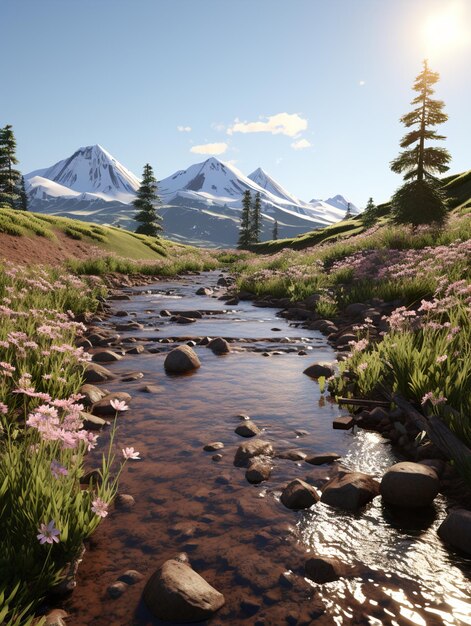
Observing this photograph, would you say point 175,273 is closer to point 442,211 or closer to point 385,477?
point 442,211

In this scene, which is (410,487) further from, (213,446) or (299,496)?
(213,446)

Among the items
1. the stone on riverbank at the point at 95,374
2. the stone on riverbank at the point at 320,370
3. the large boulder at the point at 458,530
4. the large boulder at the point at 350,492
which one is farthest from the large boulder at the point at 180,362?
the large boulder at the point at 458,530

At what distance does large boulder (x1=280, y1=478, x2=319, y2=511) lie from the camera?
3.88 m

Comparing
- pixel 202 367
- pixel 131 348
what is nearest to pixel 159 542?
pixel 202 367

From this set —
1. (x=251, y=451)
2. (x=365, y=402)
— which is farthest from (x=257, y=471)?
(x=365, y=402)

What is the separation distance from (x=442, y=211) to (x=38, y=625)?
944 inches

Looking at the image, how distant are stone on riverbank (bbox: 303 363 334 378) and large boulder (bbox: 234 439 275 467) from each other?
2.97 m

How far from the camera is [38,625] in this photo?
88.4 inches

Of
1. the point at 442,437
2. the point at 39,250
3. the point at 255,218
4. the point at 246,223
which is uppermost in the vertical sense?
the point at 255,218

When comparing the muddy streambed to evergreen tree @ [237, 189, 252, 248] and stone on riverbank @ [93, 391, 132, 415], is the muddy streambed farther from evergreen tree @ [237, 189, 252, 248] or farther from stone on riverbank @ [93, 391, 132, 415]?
evergreen tree @ [237, 189, 252, 248]

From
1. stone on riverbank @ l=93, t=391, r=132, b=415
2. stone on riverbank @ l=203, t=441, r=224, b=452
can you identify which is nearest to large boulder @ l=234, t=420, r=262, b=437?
stone on riverbank @ l=203, t=441, r=224, b=452

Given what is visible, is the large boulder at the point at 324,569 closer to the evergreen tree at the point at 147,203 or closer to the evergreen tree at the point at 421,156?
the evergreen tree at the point at 421,156

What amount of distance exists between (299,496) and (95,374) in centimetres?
457

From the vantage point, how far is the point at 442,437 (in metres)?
4.28
